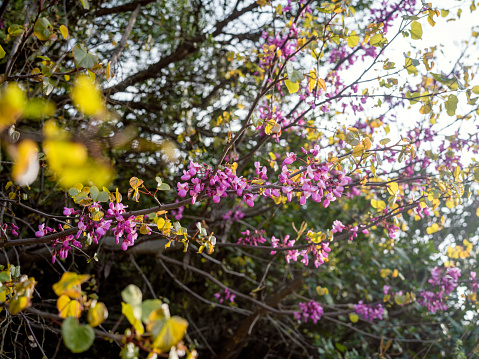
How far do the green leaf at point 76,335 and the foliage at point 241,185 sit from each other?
40cm

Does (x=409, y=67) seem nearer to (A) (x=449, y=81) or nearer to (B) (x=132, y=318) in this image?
(A) (x=449, y=81)

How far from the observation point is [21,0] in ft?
10.6

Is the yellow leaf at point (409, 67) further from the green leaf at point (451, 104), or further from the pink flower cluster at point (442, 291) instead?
the pink flower cluster at point (442, 291)

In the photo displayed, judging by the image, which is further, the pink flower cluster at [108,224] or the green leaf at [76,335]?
the pink flower cluster at [108,224]

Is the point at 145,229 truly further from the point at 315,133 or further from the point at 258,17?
the point at 258,17

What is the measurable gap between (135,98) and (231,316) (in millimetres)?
2754

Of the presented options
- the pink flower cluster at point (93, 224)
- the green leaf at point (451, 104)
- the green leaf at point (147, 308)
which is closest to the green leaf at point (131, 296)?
the green leaf at point (147, 308)

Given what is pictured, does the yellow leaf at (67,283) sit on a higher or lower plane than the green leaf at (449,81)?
lower

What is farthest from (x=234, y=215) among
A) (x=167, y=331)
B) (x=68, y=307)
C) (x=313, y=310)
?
(x=167, y=331)

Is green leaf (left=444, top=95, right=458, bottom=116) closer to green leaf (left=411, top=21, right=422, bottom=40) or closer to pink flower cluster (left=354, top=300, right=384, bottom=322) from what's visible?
green leaf (left=411, top=21, right=422, bottom=40)

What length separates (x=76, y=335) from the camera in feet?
1.94

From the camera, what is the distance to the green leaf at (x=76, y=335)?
22.6 inches

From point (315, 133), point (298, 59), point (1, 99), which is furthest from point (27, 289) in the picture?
point (298, 59)

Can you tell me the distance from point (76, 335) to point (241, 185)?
775 mm
